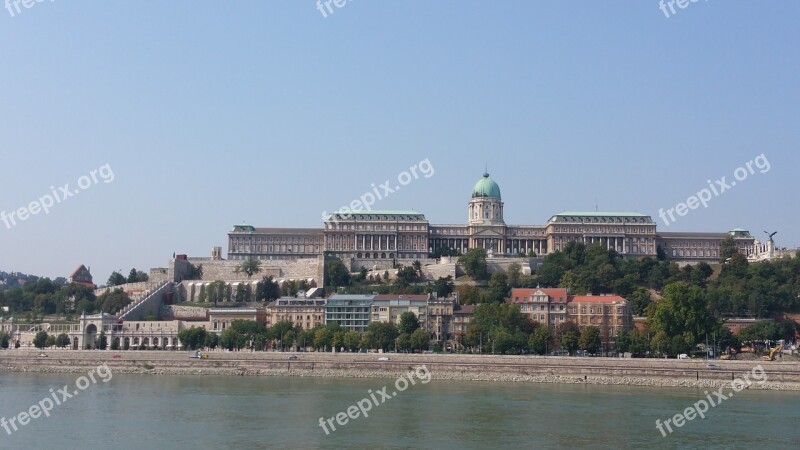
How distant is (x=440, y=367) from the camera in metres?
56.8

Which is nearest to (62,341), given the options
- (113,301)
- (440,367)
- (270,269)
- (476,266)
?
(113,301)

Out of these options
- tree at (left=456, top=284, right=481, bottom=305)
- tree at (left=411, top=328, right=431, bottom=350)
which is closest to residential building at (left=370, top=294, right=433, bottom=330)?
tree at (left=456, top=284, right=481, bottom=305)

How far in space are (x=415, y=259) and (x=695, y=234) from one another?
2818 cm

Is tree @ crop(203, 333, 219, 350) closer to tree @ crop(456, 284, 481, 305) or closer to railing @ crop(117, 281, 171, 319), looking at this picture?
railing @ crop(117, 281, 171, 319)

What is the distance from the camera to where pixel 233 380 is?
55.9m

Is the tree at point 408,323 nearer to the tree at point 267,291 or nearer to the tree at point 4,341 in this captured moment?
the tree at point 267,291

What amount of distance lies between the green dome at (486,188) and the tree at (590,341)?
157 feet

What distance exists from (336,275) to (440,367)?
35702mm

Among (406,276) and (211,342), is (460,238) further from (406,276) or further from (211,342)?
(211,342)

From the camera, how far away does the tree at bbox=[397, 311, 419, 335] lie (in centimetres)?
6838

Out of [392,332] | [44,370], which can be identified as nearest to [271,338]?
[392,332]

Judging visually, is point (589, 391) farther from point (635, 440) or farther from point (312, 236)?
point (312, 236)

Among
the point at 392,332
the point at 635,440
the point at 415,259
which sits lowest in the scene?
the point at 635,440

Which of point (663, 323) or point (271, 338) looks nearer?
point (663, 323)
